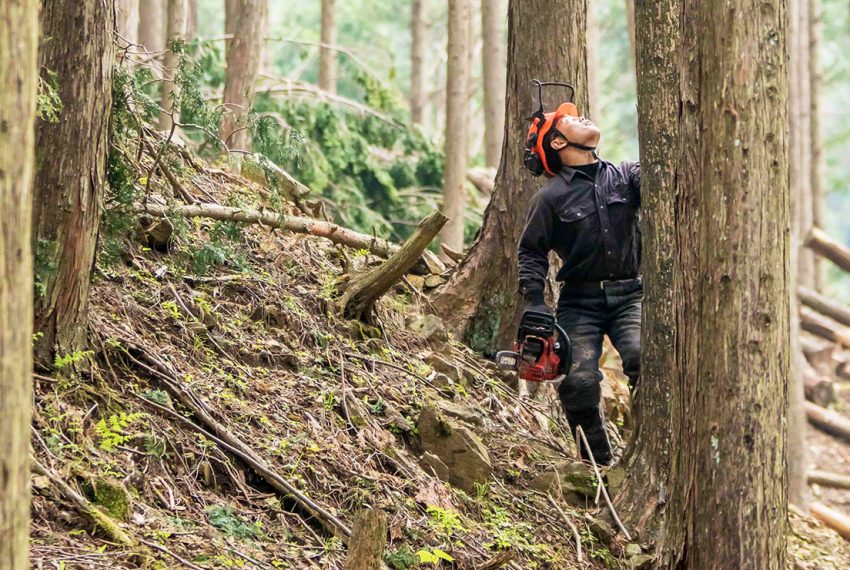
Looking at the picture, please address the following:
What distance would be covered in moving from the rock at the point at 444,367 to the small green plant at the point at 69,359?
2.91 meters

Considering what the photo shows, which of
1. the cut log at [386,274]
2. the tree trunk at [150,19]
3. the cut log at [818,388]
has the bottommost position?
the cut log at [818,388]

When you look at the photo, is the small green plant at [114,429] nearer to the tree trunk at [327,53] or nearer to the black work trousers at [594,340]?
the black work trousers at [594,340]

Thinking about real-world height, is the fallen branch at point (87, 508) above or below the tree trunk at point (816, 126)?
below

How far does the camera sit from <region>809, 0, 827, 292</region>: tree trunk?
2067 cm

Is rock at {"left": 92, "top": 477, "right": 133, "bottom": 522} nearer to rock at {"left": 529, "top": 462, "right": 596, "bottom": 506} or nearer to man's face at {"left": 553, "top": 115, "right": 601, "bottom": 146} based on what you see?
rock at {"left": 529, "top": 462, "right": 596, "bottom": 506}

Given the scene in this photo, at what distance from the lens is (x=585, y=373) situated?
6.75m

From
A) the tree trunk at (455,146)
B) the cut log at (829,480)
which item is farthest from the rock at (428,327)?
the cut log at (829,480)

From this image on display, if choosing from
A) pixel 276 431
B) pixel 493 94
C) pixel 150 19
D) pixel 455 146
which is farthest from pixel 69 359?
pixel 493 94

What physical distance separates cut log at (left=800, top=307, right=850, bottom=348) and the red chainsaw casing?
11085 mm

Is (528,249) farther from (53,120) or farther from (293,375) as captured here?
(53,120)

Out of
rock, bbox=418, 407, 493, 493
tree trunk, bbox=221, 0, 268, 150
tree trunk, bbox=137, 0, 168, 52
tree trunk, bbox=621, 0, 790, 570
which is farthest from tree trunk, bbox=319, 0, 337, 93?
tree trunk, bbox=621, 0, 790, 570

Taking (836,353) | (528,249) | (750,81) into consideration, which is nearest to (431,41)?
(836,353)

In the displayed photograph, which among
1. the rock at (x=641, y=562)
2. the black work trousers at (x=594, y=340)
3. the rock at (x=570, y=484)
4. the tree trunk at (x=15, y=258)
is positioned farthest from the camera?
the black work trousers at (x=594, y=340)

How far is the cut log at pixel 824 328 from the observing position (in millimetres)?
16312
